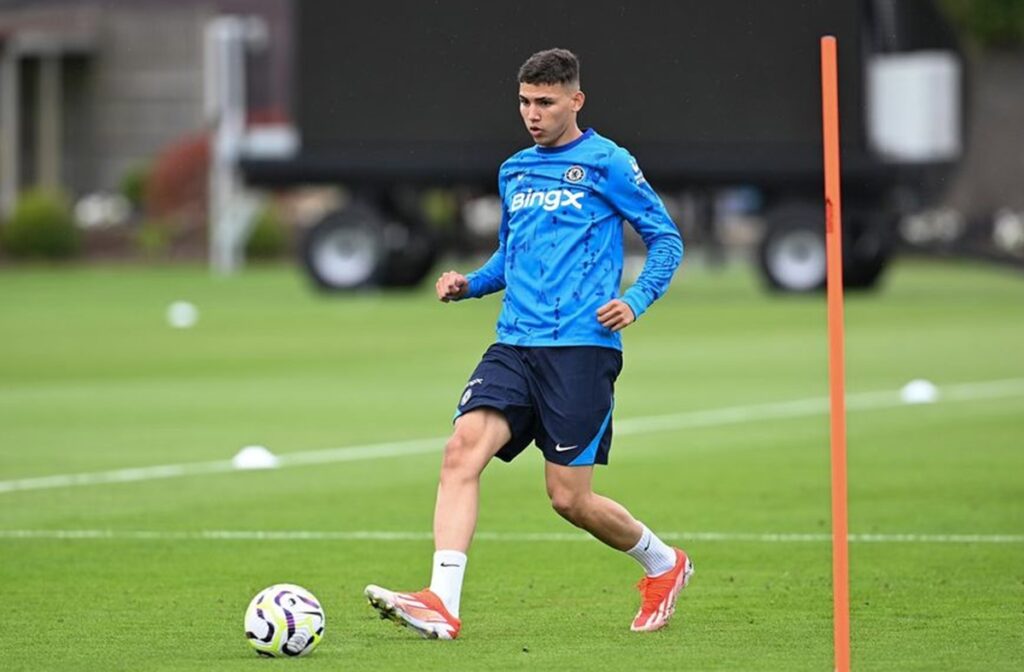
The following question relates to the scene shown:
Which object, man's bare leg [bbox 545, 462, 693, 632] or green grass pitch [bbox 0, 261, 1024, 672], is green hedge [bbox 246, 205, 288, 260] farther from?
man's bare leg [bbox 545, 462, 693, 632]

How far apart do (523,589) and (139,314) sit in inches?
893

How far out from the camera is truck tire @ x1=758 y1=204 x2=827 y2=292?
35375 mm

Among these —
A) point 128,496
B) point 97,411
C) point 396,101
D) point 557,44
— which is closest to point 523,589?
point 128,496

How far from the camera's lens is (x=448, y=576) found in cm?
866

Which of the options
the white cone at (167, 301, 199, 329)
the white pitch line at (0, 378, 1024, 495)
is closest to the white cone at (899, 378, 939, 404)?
the white pitch line at (0, 378, 1024, 495)

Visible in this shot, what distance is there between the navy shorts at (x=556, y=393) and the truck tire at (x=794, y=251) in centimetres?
2654

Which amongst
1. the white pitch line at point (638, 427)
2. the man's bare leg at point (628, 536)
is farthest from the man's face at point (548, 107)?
the white pitch line at point (638, 427)

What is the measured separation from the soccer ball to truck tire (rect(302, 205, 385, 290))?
28203 millimetres

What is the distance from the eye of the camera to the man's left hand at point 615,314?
8719 millimetres

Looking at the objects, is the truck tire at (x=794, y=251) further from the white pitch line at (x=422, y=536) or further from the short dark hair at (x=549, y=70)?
the short dark hair at (x=549, y=70)

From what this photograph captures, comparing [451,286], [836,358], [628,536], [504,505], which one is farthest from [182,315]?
[836,358]

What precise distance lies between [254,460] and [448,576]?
672cm

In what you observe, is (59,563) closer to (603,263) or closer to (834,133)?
(603,263)

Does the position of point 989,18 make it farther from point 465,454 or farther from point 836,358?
point 836,358
